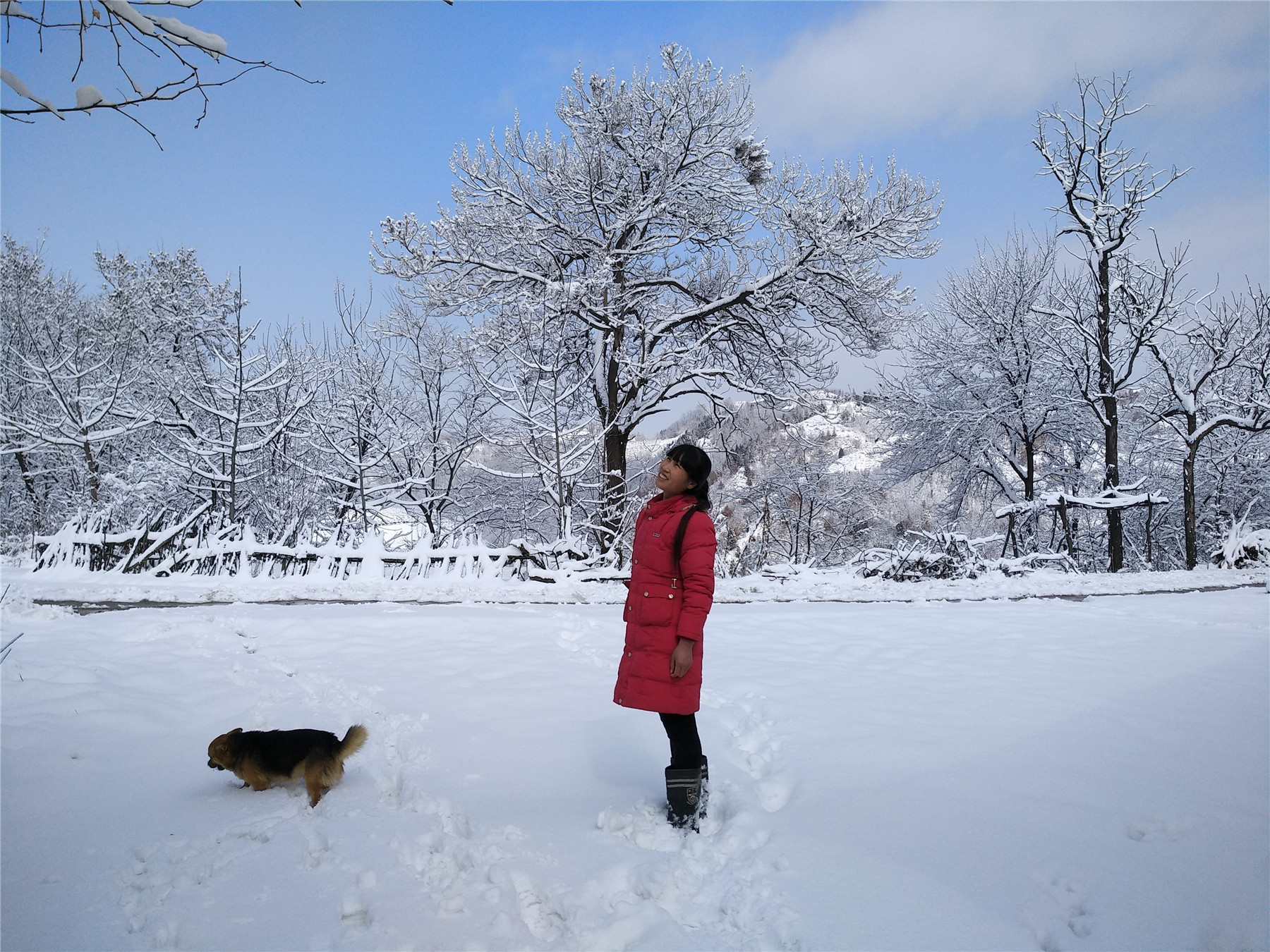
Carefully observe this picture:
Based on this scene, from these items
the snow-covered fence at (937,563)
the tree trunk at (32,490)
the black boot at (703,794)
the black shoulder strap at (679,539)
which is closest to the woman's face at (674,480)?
the black shoulder strap at (679,539)

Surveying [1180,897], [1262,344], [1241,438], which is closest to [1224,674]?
[1180,897]

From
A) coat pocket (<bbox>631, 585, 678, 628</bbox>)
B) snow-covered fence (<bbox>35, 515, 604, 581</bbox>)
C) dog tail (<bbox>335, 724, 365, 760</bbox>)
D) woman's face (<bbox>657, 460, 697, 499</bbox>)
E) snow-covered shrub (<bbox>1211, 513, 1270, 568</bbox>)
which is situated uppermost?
woman's face (<bbox>657, 460, 697, 499</bbox>)

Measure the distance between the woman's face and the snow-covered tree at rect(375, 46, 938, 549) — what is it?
10.2 metres

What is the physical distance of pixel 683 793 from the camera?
10.0ft

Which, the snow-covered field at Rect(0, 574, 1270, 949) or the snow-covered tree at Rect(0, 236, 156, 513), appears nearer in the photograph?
the snow-covered field at Rect(0, 574, 1270, 949)

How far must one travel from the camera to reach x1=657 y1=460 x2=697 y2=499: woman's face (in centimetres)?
310

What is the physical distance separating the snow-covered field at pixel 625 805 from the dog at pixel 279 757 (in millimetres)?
114

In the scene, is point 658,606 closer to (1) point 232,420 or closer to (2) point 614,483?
(2) point 614,483

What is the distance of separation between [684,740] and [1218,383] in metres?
23.3

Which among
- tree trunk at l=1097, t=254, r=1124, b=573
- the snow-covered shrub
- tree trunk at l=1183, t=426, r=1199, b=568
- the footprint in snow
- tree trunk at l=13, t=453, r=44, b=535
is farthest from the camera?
tree trunk at l=13, t=453, r=44, b=535

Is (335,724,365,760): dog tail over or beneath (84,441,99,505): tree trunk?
beneath

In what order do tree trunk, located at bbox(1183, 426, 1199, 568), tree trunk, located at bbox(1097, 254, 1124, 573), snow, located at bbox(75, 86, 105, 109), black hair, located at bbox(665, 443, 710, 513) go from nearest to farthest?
snow, located at bbox(75, 86, 105, 109)
black hair, located at bbox(665, 443, 710, 513)
tree trunk, located at bbox(1183, 426, 1199, 568)
tree trunk, located at bbox(1097, 254, 1124, 573)

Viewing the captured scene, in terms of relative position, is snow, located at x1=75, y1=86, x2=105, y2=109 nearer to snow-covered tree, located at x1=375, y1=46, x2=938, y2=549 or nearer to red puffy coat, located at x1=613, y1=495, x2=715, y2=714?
red puffy coat, located at x1=613, y1=495, x2=715, y2=714

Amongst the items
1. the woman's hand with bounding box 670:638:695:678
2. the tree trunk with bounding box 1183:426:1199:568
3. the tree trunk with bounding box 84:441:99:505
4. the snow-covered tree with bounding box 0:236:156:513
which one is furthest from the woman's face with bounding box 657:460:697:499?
the tree trunk with bounding box 84:441:99:505
